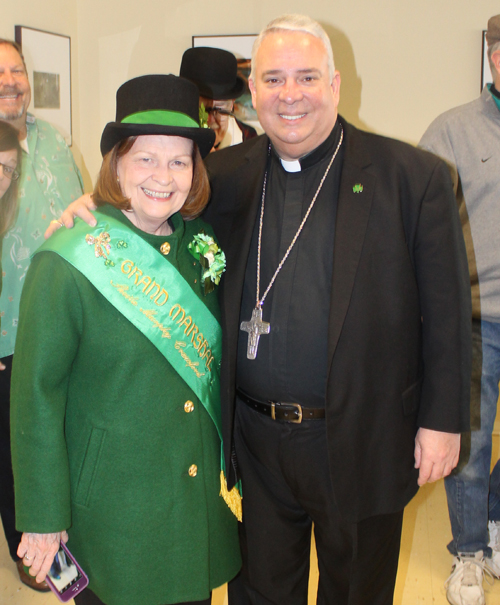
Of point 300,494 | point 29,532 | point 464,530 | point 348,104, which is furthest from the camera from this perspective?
point 348,104

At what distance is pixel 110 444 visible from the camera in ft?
4.63

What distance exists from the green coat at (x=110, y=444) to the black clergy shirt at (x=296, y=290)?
A: 0.17 meters

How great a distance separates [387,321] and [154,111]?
723mm

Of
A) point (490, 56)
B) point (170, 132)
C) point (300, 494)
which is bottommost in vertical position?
point (300, 494)

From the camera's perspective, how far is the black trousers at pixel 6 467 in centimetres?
229

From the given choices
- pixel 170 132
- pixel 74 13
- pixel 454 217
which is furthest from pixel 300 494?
pixel 74 13

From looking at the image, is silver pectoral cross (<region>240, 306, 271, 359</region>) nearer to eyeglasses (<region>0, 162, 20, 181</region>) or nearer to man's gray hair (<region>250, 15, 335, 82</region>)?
man's gray hair (<region>250, 15, 335, 82</region>)

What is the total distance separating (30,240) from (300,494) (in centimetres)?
132

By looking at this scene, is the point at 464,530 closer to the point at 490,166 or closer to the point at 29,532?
the point at 490,166

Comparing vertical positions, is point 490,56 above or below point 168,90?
above

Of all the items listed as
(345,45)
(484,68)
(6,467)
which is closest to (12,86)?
(6,467)

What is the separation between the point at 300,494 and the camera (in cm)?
168

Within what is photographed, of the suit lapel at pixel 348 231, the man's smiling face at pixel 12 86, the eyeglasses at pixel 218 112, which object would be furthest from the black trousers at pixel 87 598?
the eyeglasses at pixel 218 112

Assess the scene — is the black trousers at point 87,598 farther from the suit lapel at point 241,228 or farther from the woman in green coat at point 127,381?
the suit lapel at point 241,228
